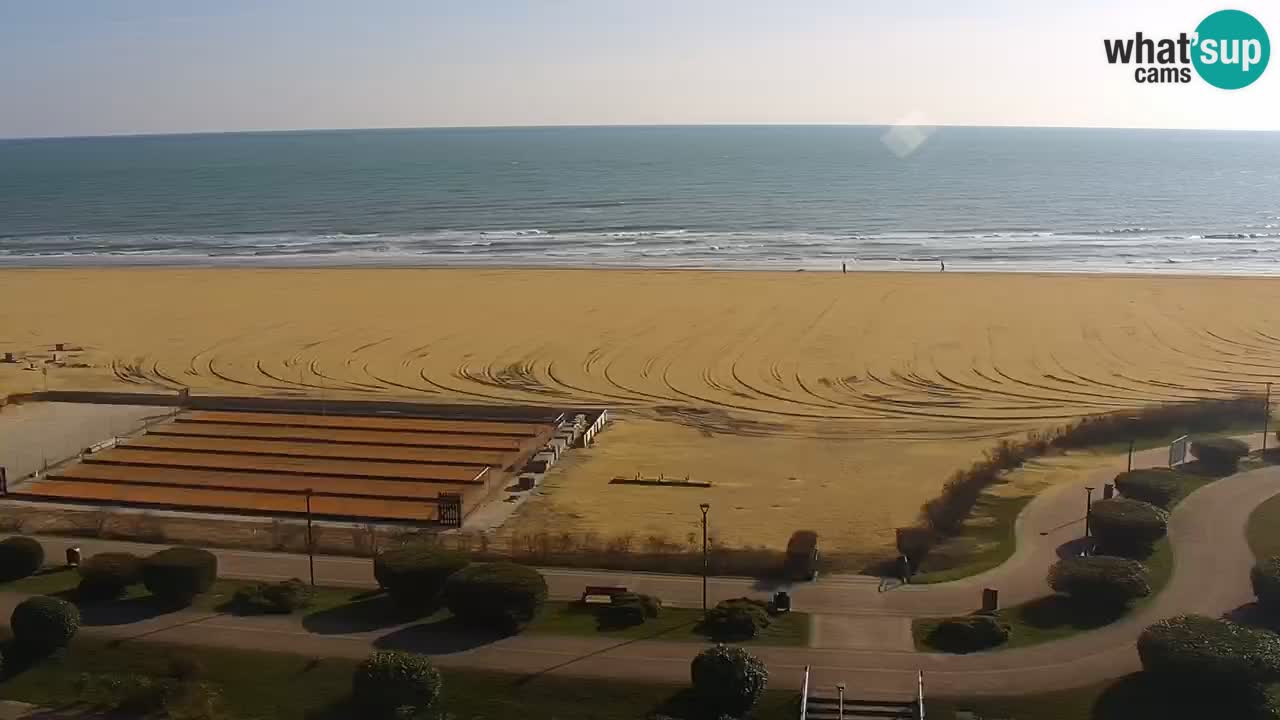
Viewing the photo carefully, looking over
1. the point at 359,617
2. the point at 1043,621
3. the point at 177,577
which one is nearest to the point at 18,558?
the point at 177,577

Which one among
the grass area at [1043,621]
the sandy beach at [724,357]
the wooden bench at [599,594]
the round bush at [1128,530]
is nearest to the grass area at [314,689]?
the wooden bench at [599,594]

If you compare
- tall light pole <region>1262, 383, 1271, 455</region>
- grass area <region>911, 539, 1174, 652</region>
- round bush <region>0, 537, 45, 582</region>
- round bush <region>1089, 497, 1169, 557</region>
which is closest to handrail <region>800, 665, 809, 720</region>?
grass area <region>911, 539, 1174, 652</region>

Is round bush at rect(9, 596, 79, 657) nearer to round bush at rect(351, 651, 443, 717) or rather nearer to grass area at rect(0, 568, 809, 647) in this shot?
grass area at rect(0, 568, 809, 647)

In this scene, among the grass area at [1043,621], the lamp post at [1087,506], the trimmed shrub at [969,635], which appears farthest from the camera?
the lamp post at [1087,506]

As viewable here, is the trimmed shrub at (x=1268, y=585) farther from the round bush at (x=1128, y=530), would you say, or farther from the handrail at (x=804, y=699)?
the handrail at (x=804, y=699)

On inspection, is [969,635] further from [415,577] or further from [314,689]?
[314,689]

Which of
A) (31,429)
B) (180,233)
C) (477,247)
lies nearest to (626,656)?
(31,429)
